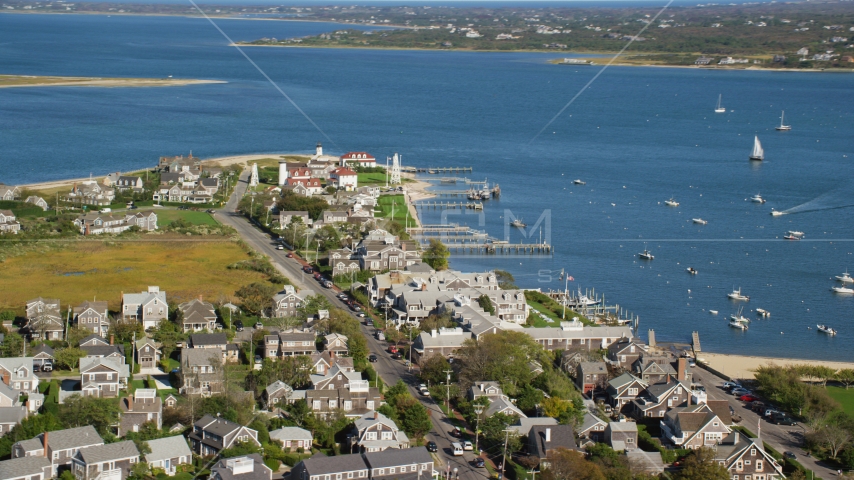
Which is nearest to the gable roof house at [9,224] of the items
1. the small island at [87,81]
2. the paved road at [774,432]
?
the paved road at [774,432]

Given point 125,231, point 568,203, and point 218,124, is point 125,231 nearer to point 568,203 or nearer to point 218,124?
point 568,203

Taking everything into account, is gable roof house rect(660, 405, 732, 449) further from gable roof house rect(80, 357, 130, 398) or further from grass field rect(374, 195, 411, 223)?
grass field rect(374, 195, 411, 223)

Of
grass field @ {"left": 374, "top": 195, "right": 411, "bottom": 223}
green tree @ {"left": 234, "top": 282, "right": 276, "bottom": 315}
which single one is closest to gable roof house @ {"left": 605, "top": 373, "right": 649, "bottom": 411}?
green tree @ {"left": 234, "top": 282, "right": 276, "bottom": 315}

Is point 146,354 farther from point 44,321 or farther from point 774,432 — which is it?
point 774,432

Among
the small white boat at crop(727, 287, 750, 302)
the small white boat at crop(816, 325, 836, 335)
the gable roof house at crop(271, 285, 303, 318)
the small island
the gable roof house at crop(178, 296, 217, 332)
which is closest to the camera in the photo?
the gable roof house at crop(178, 296, 217, 332)

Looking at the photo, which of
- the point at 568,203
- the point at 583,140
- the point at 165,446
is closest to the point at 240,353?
the point at 165,446

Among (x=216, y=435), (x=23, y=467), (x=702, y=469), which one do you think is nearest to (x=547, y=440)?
(x=702, y=469)
